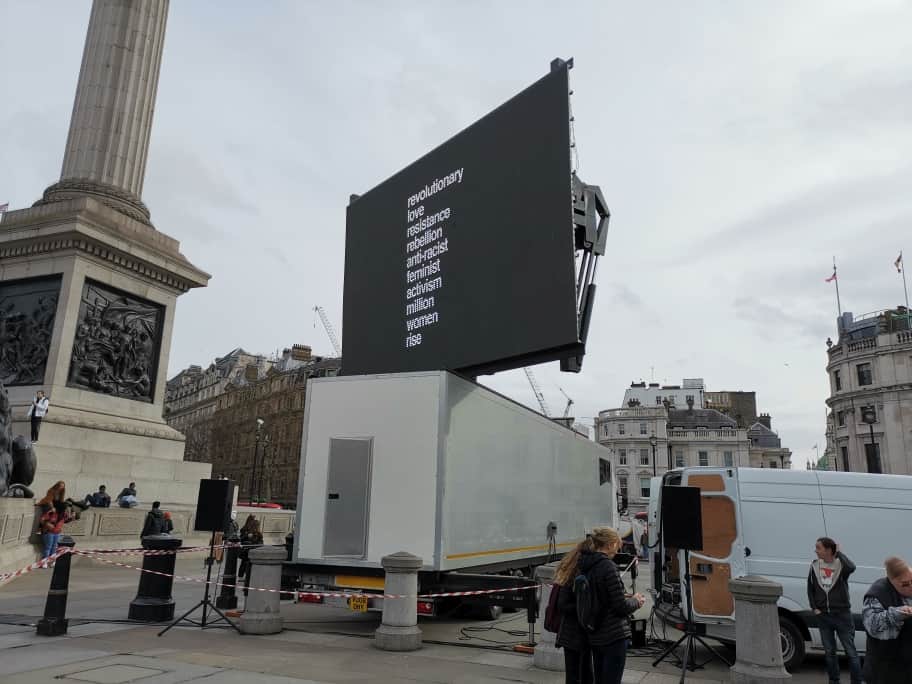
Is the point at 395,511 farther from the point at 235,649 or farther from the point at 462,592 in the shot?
the point at 235,649

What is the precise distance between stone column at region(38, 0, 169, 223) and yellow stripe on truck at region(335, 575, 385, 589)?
16178mm

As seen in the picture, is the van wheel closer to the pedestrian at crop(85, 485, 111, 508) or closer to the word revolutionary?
the word revolutionary

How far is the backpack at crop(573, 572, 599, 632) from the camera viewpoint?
16.6 ft

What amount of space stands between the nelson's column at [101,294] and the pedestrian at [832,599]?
56.3 feet

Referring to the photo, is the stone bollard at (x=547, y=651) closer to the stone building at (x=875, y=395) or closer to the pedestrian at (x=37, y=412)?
the pedestrian at (x=37, y=412)

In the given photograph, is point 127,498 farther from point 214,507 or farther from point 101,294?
point 214,507

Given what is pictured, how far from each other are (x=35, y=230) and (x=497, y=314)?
15.5m

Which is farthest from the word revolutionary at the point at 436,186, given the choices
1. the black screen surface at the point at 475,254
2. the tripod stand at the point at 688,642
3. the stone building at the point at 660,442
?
the stone building at the point at 660,442

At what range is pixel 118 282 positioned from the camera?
Answer: 19.8m

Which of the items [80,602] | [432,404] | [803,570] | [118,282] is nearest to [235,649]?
[432,404]

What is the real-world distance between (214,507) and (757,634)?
7621 mm

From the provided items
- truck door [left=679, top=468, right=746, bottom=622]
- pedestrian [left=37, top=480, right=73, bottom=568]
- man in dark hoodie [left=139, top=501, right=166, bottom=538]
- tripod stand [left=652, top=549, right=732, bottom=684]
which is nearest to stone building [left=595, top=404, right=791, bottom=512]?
man in dark hoodie [left=139, top=501, right=166, bottom=538]

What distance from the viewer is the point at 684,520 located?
8188mm

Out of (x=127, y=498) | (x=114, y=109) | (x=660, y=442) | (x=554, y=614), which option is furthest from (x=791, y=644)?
(x=660, y=442)
